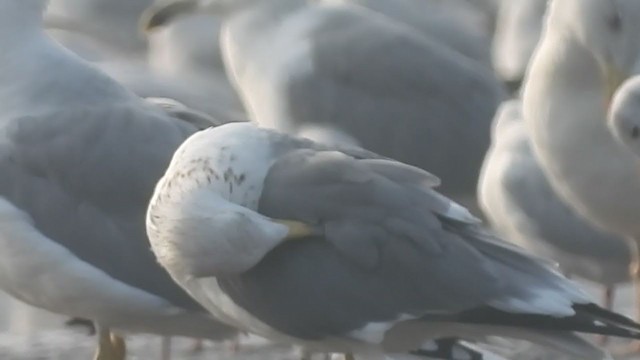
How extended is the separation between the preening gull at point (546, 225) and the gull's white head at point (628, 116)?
→ 1.03 m

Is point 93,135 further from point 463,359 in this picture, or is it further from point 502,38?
point 502,38

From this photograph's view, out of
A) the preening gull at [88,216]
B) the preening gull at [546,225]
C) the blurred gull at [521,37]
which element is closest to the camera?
the preening gull at [88,216]

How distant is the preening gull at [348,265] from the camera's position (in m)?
5.20

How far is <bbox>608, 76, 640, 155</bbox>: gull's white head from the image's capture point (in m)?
6.28

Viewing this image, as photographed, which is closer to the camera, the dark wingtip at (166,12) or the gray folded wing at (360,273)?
the gray folded wing at (360,273)

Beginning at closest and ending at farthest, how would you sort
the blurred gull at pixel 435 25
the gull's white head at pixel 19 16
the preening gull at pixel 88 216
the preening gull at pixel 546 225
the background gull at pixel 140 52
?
the preening gull at pixel 88 216 < the gull's white head at pixel 19 16 < the preening gull at pixel 546 225 < the background gull at pixel 140 52 < the blurred gull at pixel 435 25

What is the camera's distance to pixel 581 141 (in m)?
6.85

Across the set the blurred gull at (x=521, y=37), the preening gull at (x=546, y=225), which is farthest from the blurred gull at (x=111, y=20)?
the preening gull at (x=546, y=225)

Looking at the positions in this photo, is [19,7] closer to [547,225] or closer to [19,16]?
[19,16]

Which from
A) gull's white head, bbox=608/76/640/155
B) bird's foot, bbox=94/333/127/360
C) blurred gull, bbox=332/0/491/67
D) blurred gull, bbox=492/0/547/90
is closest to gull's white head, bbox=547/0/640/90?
gull's white head, bbox=608/76/640/155

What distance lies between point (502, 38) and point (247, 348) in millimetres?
4401

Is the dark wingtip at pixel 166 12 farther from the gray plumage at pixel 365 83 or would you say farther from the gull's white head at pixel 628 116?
the gull's white head at pixel 628 116

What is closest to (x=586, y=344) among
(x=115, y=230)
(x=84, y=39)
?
(x=115, y=230)

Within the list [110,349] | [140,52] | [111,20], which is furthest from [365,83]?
[111,20]
